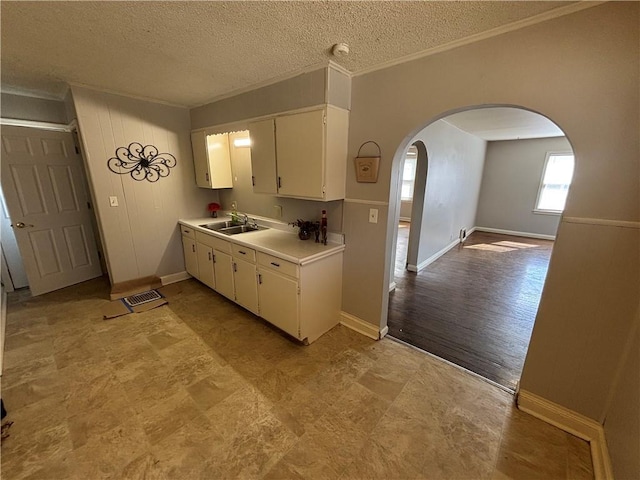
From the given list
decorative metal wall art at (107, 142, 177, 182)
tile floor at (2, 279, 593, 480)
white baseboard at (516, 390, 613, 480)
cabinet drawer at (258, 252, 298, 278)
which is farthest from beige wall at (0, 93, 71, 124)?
white baseboard at (516, 390, 613, 480)

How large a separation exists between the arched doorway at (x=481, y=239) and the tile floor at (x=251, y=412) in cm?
Result: 49

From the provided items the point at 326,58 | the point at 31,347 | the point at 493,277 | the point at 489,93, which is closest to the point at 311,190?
the point at 326,58

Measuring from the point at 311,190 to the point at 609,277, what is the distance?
2.01 meters

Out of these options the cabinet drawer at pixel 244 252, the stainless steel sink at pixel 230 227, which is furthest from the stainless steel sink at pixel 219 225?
the cabinet drawer at pixel 244 252

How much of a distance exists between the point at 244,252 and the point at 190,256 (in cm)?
143

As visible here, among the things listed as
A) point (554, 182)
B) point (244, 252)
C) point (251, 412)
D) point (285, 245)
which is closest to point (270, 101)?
point (285, 245)

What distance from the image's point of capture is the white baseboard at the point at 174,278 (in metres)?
3.67

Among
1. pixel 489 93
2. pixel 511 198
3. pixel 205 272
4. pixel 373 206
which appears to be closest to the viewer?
pixel 489 93

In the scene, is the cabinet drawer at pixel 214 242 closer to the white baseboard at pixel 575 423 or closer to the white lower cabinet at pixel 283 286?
the white lower cabinet at pixel 283 286

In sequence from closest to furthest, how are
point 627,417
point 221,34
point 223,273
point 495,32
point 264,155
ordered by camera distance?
point 627,417 < point 495,32 < point 221,34 < point 264,155 < point 223,273

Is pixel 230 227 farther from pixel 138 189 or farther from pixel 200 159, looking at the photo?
pixel 138 189

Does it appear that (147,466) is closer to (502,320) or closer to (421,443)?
(421,443)

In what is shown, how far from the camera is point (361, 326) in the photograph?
2639 millimetres

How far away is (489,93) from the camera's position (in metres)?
1.68
